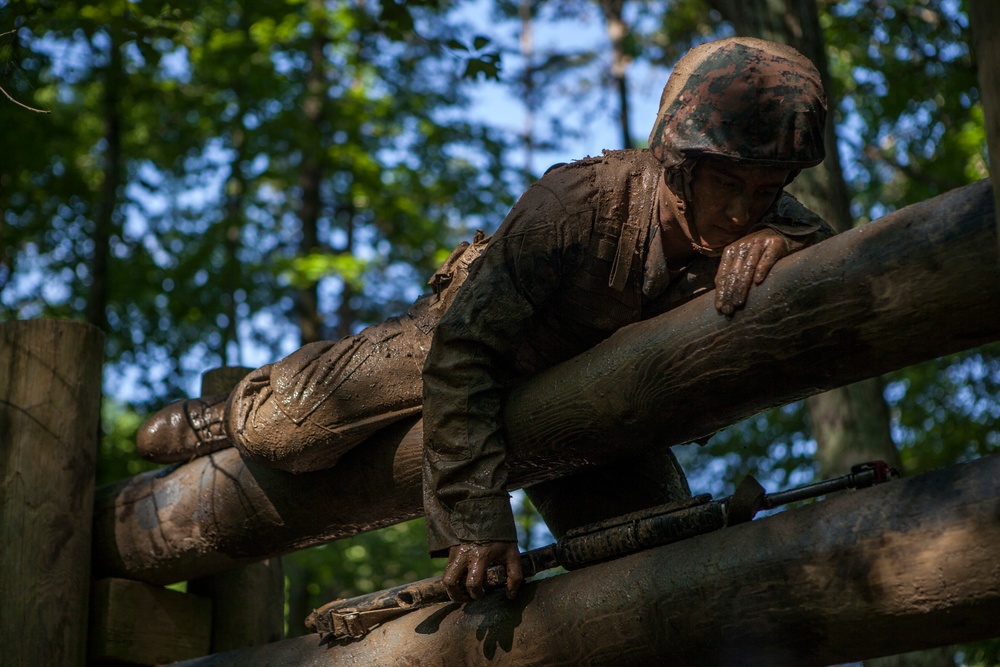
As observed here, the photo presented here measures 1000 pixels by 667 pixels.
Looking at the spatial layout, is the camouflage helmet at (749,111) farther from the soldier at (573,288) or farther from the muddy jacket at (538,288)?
the muddy jacket at (538,288)

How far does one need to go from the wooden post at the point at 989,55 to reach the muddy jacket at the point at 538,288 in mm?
1083

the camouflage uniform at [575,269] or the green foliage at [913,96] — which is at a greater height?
the green foliage at [913,96]

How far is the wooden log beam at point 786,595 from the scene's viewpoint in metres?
2.41

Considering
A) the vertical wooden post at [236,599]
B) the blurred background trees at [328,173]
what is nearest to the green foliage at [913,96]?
the blurred background trees at [328,173]

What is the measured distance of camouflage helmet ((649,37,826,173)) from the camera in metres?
3.01

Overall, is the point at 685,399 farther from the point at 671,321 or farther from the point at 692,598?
the point at 692,598

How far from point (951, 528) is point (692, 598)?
67 cm

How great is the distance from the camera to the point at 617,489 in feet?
12.7

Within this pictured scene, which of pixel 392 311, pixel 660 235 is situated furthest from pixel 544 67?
pixel 660 235

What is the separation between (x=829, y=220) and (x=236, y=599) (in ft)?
11.8

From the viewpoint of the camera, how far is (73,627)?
4.42m

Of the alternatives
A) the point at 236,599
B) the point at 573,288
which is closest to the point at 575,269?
the point at 573,288

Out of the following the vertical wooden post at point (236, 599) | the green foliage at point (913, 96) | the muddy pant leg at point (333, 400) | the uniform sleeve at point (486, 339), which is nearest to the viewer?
the uniform sleeve at point (486, 339)

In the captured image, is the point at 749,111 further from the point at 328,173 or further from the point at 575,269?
the point at 328,173
